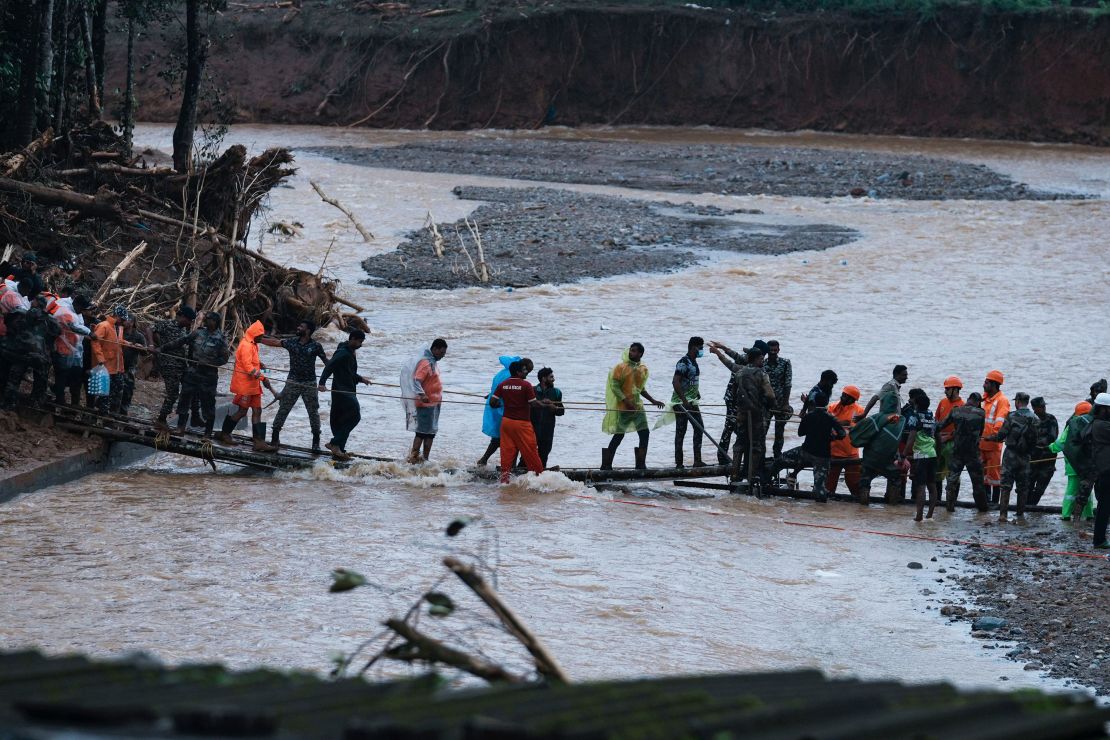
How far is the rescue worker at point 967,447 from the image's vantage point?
1350 cm

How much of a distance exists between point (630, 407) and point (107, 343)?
5696 millimetres

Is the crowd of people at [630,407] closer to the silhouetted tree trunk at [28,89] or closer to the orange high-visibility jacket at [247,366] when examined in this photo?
the orange high-visibility jacket at [247,366]

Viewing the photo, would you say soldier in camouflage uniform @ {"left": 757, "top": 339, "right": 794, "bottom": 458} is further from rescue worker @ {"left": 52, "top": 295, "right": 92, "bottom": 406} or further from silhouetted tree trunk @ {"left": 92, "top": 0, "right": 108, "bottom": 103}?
silhouetted tree trunk @ {"left": 92, "top": 0, "right": 108, "bottom": 103}

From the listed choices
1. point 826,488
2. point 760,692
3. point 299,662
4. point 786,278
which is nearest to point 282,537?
point 299,662

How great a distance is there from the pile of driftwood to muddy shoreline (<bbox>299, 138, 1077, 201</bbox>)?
23.8 m

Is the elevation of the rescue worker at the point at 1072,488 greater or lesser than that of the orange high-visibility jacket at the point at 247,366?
lesser

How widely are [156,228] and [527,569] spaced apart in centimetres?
1137

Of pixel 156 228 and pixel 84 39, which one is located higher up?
pixel 84 39

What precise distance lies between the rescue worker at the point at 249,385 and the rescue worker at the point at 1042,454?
8.01m

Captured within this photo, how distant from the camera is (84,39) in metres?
28.7

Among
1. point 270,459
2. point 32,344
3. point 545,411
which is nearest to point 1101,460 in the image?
point 545,411

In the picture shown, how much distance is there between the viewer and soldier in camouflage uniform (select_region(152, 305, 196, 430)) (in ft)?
46.3

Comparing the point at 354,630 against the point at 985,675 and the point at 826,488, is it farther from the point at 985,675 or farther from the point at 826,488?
the point at 826,488

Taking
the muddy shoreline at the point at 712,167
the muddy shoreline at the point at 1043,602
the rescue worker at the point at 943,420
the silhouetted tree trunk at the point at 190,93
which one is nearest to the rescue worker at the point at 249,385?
the rescue worker at the point at 943,420
